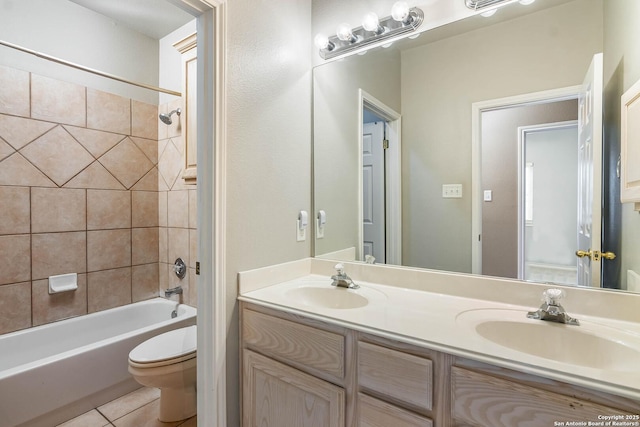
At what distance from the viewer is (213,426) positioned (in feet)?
4.14

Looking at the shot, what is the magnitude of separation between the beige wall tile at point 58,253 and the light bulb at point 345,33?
2.23 meters

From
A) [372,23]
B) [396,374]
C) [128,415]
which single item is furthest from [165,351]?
[372,23]

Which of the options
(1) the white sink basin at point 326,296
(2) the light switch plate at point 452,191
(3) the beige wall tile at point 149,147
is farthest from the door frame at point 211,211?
(3) the beige wall tile at point 149,147

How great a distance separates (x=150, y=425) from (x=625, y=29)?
275 cm

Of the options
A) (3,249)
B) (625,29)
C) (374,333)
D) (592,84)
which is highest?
(625,29)

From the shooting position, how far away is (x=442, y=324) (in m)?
1.00

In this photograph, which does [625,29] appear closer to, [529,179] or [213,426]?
[529,179]

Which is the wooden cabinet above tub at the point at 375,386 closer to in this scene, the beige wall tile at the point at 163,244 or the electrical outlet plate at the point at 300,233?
the electrical outlet plate at the point at 300,233

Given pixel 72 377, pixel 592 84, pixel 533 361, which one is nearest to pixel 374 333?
pixel 533 361

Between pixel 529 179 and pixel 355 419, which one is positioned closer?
pixel 355 419

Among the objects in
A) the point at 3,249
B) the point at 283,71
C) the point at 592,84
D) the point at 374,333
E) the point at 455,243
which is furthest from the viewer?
the point at 3,249

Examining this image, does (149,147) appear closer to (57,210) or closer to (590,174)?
(57,210)

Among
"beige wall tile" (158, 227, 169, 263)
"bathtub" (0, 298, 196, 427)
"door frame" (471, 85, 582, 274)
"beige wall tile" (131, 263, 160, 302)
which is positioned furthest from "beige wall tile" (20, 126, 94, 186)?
"door frame" (471, 85, 582, 274)

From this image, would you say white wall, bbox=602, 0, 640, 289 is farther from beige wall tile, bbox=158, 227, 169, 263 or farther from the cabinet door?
beige wall tile, bbox=158, 227, 169, 263
